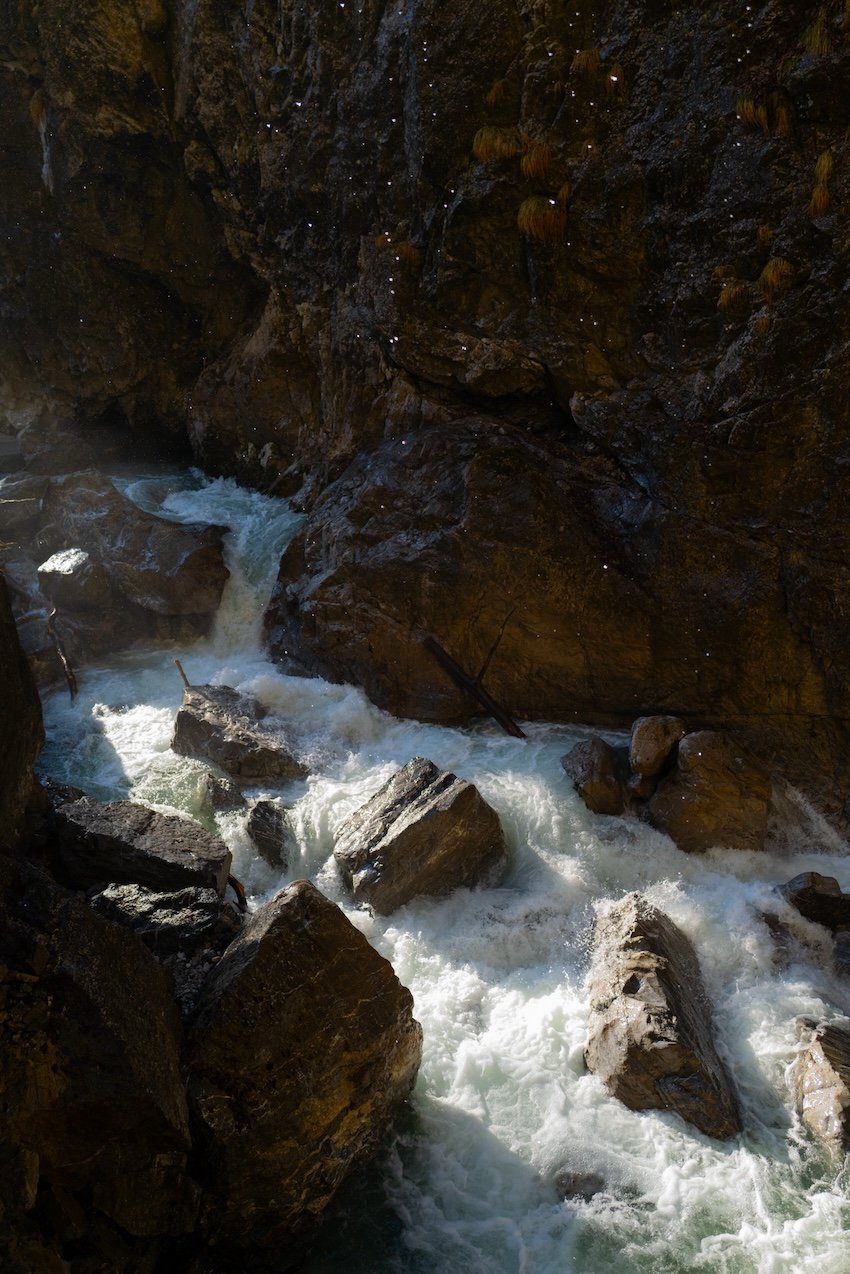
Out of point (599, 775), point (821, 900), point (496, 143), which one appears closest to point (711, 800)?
point (599, 775)

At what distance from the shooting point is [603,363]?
30.6ft

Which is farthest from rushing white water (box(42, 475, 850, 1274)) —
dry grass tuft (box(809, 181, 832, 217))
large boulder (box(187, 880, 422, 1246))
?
dry grass tuft (box(809, 181, 832, 217))

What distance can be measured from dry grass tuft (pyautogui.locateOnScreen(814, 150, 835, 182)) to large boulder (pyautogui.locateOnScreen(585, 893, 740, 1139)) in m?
6.59

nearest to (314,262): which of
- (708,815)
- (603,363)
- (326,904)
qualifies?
(603,363)

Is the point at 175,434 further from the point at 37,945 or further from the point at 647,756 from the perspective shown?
the point at 37,945

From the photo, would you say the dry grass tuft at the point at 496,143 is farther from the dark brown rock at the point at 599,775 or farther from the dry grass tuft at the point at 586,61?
the dark brown rock at the point at 599,775

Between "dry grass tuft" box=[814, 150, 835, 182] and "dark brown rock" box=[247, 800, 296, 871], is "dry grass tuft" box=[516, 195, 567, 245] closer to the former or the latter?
"dry grass tuft" box=[814, 150, 835, 182]

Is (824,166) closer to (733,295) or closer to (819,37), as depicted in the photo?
(819,37)

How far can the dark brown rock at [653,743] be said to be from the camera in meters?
8.54

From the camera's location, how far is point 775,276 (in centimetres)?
782

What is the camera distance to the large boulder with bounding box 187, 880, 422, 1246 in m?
4.41

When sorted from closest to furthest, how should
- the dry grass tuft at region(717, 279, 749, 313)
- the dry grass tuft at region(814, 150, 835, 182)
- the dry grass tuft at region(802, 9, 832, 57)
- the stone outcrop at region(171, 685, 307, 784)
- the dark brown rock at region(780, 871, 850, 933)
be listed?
the dark brown rock at region(780, 871, 850, 933) < the dry grass tuft at region(802, 9, 832, 57) < the dry grass tuft at region(814, 150, 835, 182) < the dry grass tuft at region(717, 279, 749, 313) < the stone outcrop at region(171, 685, 307, 784)

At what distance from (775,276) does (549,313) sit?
2.55 meters

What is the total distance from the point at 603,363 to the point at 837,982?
21.3ft
